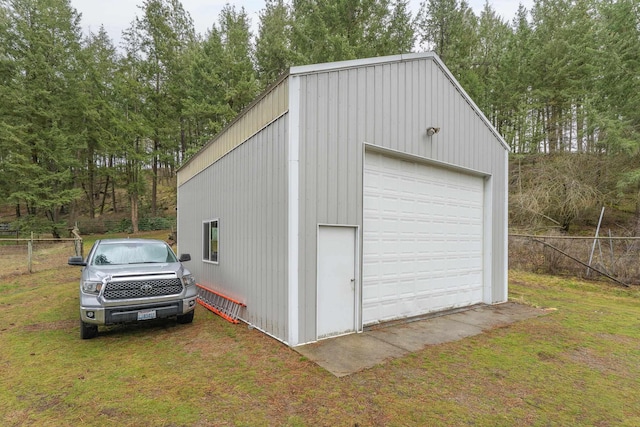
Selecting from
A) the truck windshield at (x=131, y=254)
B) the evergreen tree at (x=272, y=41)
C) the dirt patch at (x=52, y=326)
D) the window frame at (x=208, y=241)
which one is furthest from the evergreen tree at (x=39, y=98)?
the truck windshield at (x=131, y=254)

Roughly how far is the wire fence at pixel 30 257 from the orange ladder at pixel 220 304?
7.83 meters

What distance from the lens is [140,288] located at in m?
5.12

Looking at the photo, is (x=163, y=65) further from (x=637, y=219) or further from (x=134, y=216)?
(x=637, y=219)

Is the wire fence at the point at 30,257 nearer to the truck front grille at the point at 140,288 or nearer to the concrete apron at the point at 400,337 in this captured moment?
the truck front grille at the point at 140,288

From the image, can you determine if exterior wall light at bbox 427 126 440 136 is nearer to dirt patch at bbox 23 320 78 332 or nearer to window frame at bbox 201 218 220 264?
window frame at bbox 201 218 220 264

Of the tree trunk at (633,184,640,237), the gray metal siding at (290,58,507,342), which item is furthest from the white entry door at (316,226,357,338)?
the tree trunk at (633,184,640,237)

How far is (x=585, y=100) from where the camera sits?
1466 centimetres

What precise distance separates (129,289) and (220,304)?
90.3 inches

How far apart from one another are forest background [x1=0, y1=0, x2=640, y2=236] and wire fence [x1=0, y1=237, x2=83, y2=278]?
3.76 meters

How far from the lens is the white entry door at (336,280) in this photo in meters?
5.20

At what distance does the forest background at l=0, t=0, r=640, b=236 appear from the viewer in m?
15.2

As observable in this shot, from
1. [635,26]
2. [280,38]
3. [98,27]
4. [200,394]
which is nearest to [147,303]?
[200,394]

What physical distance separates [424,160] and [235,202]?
13.5ft

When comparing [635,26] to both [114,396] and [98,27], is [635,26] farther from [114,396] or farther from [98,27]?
[98,27]
